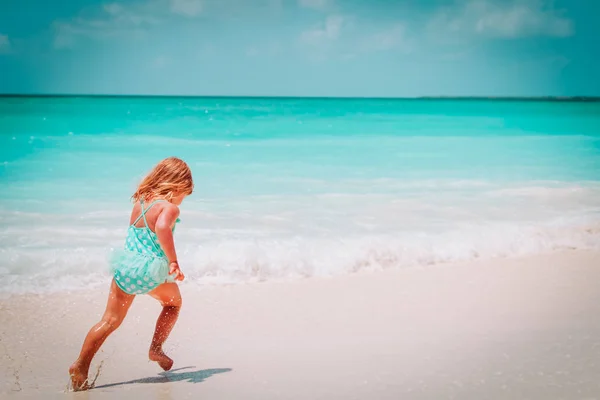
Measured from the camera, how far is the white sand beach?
2.93m

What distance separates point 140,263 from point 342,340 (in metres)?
1.32

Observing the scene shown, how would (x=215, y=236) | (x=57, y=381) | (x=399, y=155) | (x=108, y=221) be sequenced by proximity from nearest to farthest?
(x=57, y=381) < (x=215, y=236) < (x=108, y=221) < (x=399, y=155)

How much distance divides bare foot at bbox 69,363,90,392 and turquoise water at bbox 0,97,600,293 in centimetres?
208

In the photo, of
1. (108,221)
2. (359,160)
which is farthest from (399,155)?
(108,221)

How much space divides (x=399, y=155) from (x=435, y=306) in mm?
11878

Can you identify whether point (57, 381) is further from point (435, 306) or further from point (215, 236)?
point (215, 236)

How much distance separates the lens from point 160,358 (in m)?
3.04

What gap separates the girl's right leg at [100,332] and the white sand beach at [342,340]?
0.33 ft

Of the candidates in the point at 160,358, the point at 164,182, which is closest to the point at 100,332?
the point at 160,358

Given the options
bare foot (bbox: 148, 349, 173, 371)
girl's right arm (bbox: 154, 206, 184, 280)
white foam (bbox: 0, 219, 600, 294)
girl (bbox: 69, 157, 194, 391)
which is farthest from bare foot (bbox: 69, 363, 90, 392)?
white foam (bbox: 0, 219, 600, 294)

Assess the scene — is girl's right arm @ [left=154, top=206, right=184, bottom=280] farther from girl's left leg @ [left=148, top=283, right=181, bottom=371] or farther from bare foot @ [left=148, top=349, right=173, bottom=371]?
bare foot @ [left=148, top=349, right=173, bottom=371]

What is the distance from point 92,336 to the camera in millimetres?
2832

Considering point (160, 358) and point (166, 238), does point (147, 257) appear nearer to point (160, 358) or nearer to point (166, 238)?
point (166, 238)

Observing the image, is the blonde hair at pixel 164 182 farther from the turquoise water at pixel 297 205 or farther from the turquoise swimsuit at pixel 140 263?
the turquoise water at pixel 297 205
